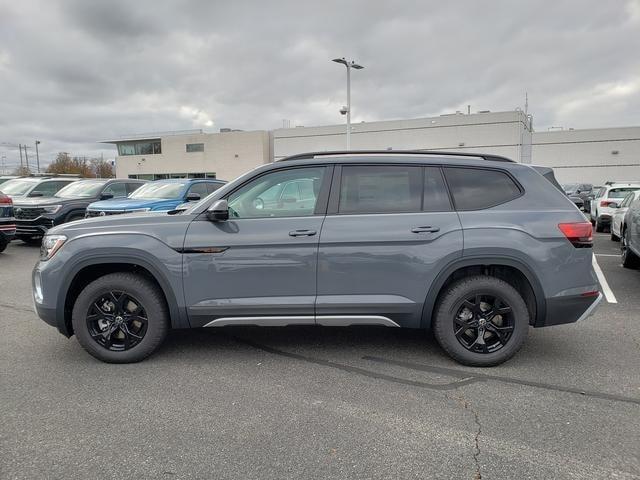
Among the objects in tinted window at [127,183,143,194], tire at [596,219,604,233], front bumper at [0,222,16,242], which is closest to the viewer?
front bumper at [0,222,16,242]

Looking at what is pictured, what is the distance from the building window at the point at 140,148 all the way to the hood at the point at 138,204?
152 ft

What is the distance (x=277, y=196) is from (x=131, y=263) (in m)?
1.38

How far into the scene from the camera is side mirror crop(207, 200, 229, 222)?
3855 millimetres

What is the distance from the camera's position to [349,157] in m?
4.23

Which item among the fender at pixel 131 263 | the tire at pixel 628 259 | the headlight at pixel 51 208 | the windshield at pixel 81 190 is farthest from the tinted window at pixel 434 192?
the windshield at pixel 81 190

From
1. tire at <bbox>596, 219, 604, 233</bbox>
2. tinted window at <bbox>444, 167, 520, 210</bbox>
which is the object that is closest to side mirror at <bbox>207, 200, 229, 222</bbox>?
tinted window at <bbox>444, 167, 520, 210</bbox>

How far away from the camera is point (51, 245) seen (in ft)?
13.4

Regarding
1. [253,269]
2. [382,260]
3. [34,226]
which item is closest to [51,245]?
[253,269]

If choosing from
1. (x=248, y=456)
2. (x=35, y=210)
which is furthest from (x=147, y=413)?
(x=35, y=210)

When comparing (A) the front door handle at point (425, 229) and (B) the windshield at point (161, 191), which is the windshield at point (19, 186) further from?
(A) the front door handle at point (425, 229)

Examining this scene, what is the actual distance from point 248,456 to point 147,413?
933mm

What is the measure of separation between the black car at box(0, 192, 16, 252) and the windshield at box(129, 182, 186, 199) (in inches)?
101

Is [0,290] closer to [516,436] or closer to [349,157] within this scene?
[349,157]

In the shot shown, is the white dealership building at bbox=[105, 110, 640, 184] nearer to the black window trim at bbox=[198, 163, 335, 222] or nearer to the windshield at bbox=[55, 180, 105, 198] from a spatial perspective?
the windshield at bbox=[55, 180, 105, 198]
